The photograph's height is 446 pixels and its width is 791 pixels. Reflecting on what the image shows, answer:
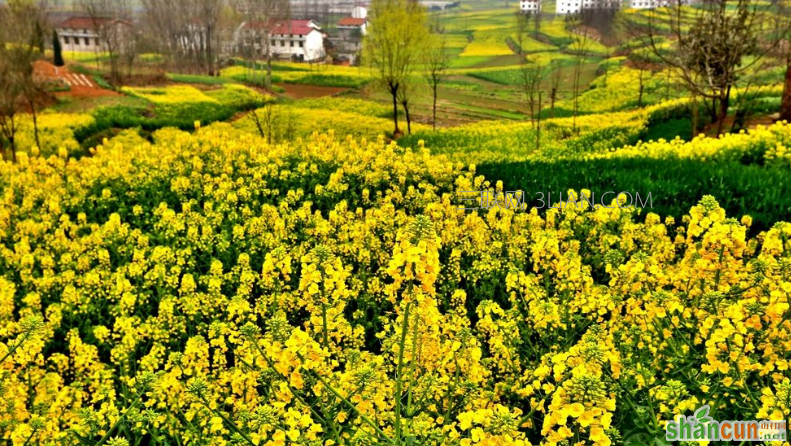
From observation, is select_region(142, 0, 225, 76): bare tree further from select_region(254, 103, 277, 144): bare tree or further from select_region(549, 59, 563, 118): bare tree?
select_region(254, 103, 277, 144): bare tree

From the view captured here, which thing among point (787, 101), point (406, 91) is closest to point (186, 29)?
point (406, 91)

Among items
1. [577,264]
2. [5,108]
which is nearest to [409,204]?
[577,264]

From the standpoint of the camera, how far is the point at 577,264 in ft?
15.8

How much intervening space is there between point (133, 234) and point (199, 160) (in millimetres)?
3775

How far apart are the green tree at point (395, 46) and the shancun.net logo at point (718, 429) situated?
64.1 ft

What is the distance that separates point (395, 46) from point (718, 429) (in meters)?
20.0

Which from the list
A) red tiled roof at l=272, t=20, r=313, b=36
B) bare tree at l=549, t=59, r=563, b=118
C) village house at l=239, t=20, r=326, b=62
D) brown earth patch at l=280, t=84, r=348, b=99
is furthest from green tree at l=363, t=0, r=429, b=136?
red tiled roof at l=272, t=20, r=313, b=36

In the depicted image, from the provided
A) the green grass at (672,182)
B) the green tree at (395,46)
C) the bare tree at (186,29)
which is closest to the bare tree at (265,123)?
the green tree at (395,46)

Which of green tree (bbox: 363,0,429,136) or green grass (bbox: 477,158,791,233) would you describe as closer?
green grass (bbox: 477,158,791,233)

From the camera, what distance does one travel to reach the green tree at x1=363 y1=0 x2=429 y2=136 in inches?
834

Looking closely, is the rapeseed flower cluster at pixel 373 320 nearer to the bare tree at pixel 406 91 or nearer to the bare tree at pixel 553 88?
the bare tree at pixel 406 91

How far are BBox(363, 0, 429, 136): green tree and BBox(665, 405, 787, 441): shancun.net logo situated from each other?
64.1 feet

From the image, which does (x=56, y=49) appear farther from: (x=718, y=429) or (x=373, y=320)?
(x=718, y=429)

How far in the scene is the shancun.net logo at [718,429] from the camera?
98.3 inches
